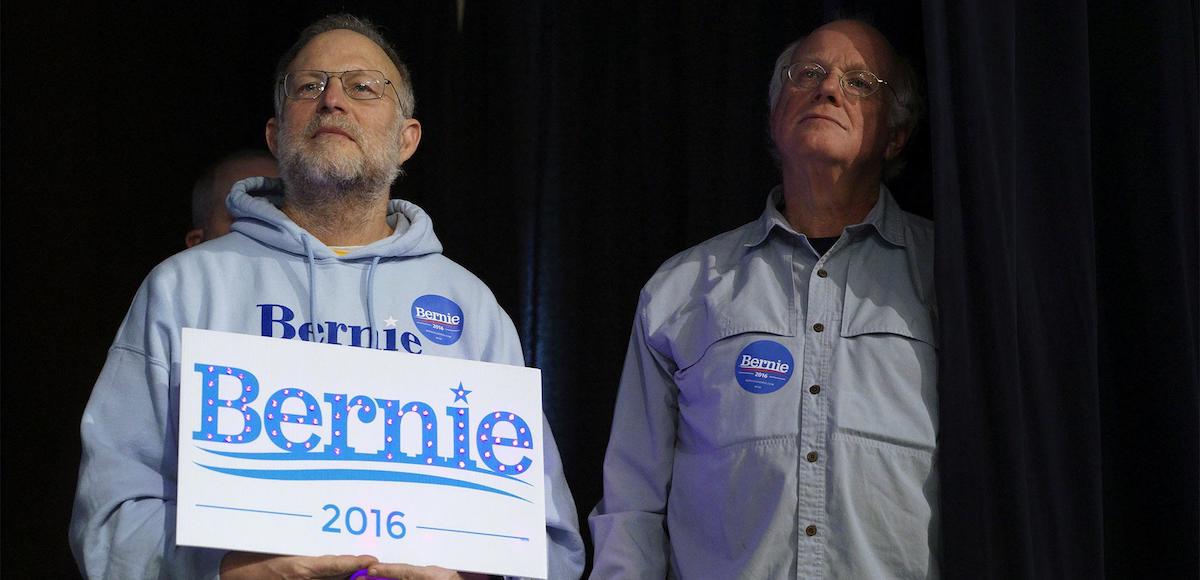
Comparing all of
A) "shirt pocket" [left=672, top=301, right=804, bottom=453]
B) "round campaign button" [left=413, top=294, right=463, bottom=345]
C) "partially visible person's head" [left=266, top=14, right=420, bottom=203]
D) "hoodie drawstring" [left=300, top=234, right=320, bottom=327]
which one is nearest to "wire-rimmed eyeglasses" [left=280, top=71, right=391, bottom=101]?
"partially visible person's head" [left=266, top=14, right=420, bottom=203]

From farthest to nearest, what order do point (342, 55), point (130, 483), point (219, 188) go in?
1. point (219, 188)
2. point (342, 55)
3. point (130, 483)

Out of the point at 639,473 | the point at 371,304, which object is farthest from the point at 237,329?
the point at 639,473

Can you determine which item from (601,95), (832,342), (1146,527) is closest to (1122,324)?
Answer: (1146,527)

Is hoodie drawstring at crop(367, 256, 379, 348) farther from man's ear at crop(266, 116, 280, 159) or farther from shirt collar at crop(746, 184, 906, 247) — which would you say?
shirt collar at crop(746, 184, 906, 247)

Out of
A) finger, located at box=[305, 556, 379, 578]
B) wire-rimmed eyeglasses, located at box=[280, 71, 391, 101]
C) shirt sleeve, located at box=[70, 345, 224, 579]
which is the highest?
wire-rimmed eyeglasses, located at box=[280, 71, 391, 101]

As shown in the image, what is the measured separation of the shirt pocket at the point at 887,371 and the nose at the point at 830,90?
0.40 m

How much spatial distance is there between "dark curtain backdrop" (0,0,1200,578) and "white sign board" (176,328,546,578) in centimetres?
72

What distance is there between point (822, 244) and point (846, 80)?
0.32 meters

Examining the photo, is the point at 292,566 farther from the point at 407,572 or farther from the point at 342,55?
the point at 342,55

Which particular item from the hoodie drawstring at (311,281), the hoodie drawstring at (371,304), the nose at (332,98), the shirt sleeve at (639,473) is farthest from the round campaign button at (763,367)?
the nose at (332,98)

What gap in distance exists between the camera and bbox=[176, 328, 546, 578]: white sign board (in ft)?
6.09

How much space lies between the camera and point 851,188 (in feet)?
8.34

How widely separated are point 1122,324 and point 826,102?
677 mm

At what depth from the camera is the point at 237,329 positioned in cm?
213
